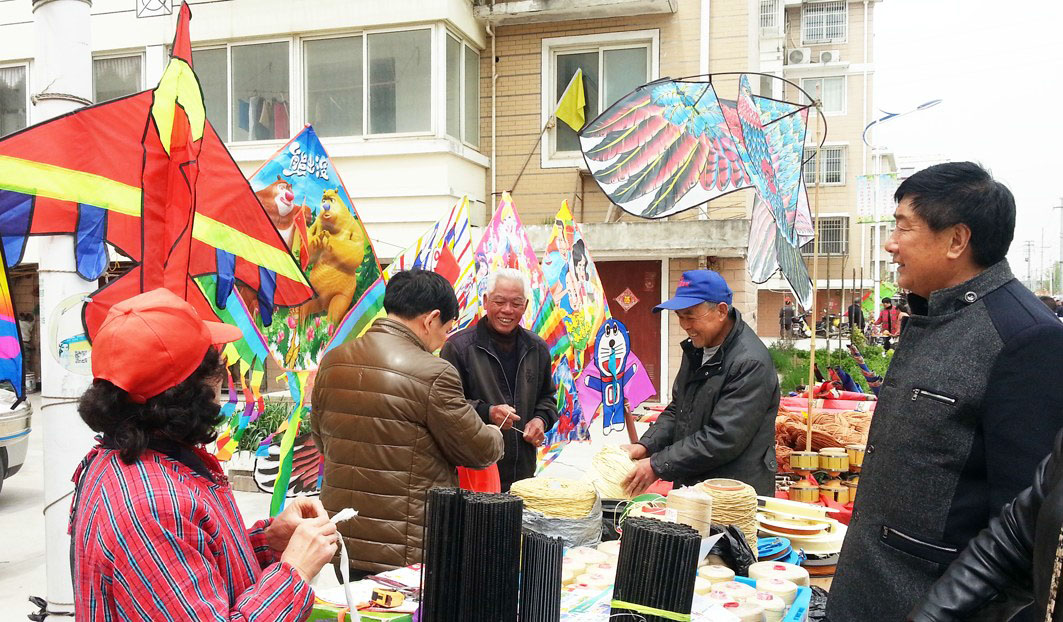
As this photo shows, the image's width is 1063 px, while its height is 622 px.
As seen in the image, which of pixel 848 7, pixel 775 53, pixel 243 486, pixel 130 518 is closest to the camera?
pixel 130 518

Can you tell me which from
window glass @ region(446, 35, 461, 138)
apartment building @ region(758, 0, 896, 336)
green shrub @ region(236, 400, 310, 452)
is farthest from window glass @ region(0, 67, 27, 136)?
apartment building @ region(758, 0, 896, 336)

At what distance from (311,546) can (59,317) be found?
189 cm

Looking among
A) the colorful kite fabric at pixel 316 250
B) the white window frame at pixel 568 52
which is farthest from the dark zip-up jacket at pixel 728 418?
the white window frame at pixel 568 52

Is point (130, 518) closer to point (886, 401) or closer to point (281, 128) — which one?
point (886, 401)

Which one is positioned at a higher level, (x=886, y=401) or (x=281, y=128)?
(x=281, y=128)

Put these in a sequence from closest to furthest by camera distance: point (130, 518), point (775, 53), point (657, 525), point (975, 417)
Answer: point (130, 518) < point (657, 525) < point (975, 417) < point (775, 53)

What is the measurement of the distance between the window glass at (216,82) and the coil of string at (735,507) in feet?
35.6

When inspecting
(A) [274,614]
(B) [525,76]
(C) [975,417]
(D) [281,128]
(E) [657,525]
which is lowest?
(A) [274,614]

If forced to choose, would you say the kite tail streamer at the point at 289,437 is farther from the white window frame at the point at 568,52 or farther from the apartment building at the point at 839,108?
the apartment building at the point at 839,108

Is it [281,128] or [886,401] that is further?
[281,128]

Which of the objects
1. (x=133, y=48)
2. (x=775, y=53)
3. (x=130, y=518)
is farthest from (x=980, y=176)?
(x=775, y=53)

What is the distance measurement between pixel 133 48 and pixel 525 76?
6.03 meters

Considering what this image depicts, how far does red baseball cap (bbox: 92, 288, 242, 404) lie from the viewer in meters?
1.38

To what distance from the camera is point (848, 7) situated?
36031 millimetres
